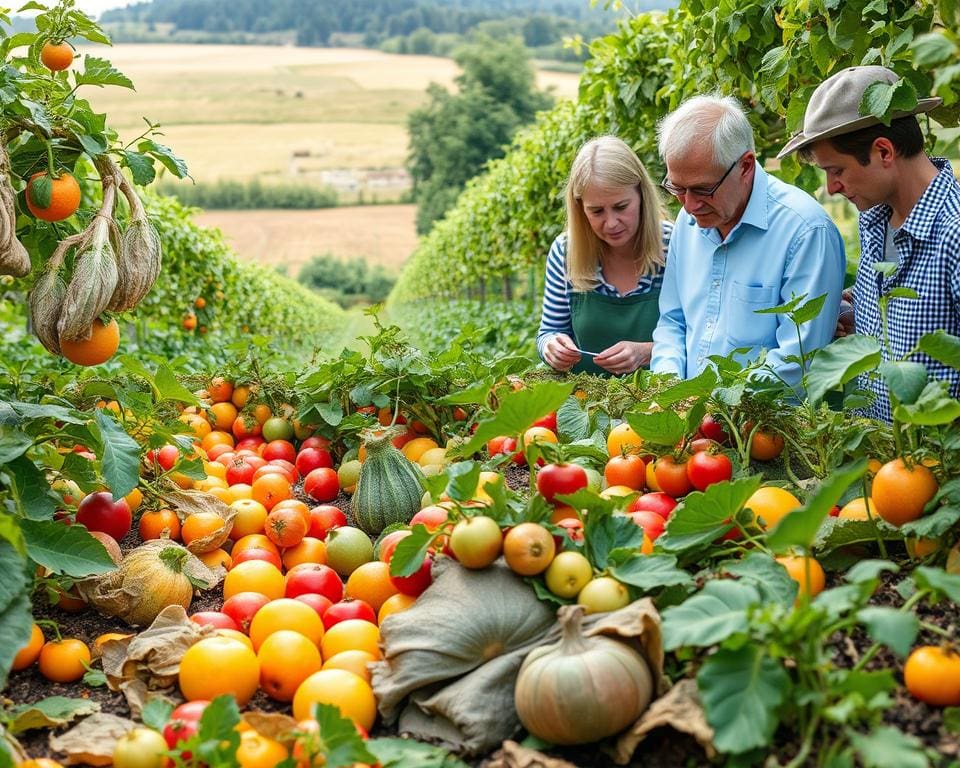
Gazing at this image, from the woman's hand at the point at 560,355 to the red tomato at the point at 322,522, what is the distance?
138 cm

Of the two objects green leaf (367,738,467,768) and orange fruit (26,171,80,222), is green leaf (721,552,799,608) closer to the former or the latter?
green leaf (367,738,467,768)

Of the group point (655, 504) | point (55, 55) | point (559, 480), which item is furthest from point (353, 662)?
point (55, 55)

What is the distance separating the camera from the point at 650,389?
273 cm

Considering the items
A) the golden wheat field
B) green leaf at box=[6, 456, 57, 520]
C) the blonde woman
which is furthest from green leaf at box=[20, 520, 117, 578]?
the golden wheat field

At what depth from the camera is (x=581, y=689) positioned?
1.45 metres

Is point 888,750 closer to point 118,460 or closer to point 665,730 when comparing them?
point 665,730

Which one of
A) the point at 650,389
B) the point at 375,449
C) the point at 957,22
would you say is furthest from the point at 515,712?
the point at 957,22

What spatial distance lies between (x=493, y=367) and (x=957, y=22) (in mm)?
1758

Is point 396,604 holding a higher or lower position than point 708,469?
lower

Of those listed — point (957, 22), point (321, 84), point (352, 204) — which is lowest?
point (352, 204)

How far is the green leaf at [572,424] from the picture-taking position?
8.81 feet

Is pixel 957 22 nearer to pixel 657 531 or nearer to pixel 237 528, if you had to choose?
pixel 657 531

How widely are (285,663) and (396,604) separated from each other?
261 millimetres

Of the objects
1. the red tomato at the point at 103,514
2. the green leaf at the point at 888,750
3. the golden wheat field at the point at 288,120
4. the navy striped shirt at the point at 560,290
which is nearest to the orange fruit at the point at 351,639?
the red tomato at the point at 103,514
